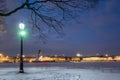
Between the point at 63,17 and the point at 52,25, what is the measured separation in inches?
19.1

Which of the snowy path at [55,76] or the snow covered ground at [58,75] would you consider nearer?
the snowy path at [55,76]

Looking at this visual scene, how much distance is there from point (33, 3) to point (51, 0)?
1.96ft

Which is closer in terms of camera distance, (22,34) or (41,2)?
(41,2)

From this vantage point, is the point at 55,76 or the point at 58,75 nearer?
the point at 55,76

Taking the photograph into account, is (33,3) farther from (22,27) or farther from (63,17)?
(22,27)

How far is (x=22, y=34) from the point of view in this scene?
36156 mm

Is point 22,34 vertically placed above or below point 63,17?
above

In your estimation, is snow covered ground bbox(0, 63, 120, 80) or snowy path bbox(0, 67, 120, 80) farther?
snow covered ground bbox(0, 63, 120, 80)

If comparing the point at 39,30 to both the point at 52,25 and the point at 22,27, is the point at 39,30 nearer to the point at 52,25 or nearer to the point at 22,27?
the point at 52,25

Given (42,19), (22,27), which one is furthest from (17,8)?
(22,27)

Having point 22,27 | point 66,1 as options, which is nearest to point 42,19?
point 66,1

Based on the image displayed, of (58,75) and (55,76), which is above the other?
(58,75)

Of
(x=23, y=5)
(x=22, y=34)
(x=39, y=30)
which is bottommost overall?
(x=39, y=30)

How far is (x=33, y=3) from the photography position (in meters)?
10.7
